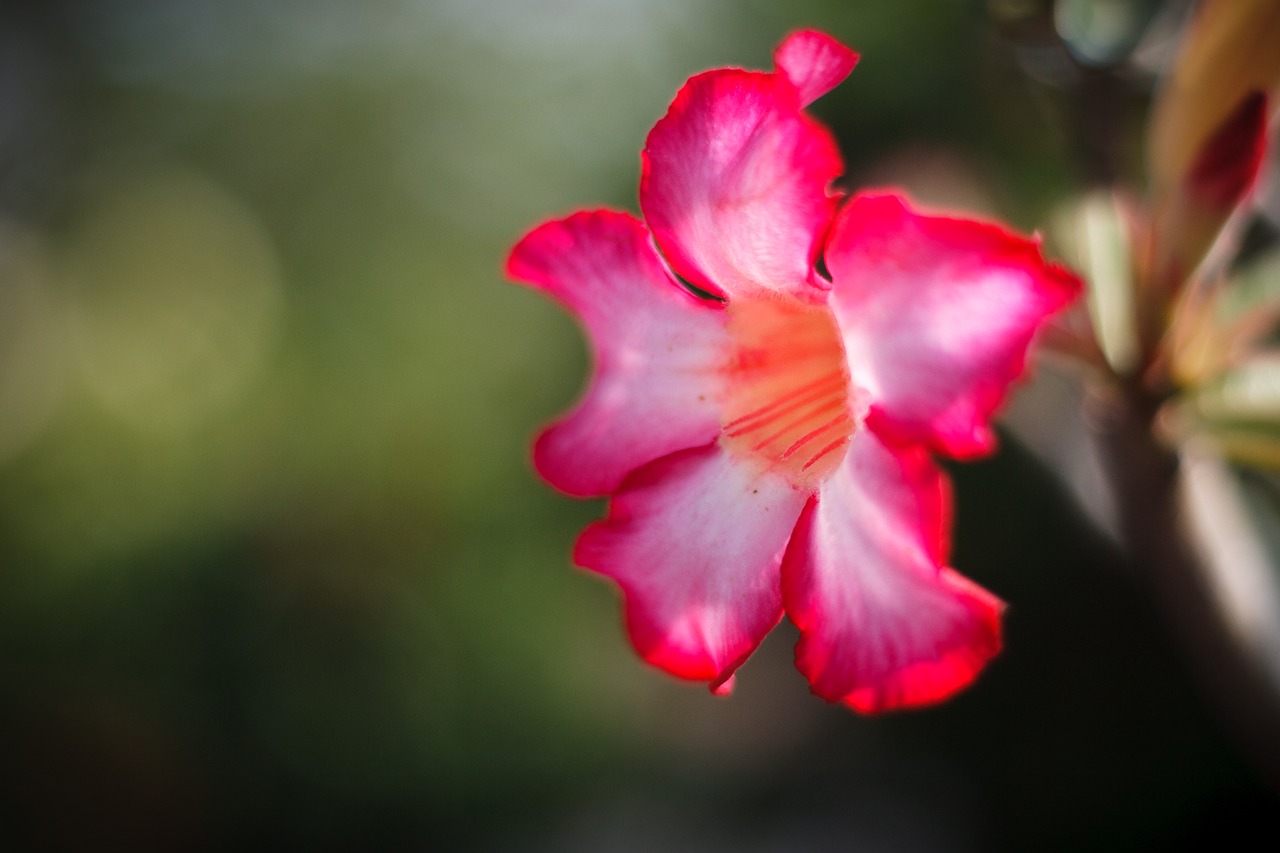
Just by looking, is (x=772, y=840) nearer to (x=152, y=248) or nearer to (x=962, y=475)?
(x=962, y=475)

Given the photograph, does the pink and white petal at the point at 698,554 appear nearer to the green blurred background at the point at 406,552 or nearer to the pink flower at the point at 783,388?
the pink flower at the point at 783,388

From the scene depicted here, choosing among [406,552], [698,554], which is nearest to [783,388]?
[698,554]

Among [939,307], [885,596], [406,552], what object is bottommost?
[406,552]

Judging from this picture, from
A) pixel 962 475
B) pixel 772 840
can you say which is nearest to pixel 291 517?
pixel 772 840

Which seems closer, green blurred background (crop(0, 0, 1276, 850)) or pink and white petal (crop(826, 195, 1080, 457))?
pink and white petal (crop(826, 195, 1080, 457))

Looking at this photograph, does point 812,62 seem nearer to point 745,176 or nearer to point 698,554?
point 745,176

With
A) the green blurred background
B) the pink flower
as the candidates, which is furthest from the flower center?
the green blurred background

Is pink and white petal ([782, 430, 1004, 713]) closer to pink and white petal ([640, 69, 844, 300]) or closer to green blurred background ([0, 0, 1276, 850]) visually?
pink and white petal ([640, 69, 844, 300])
